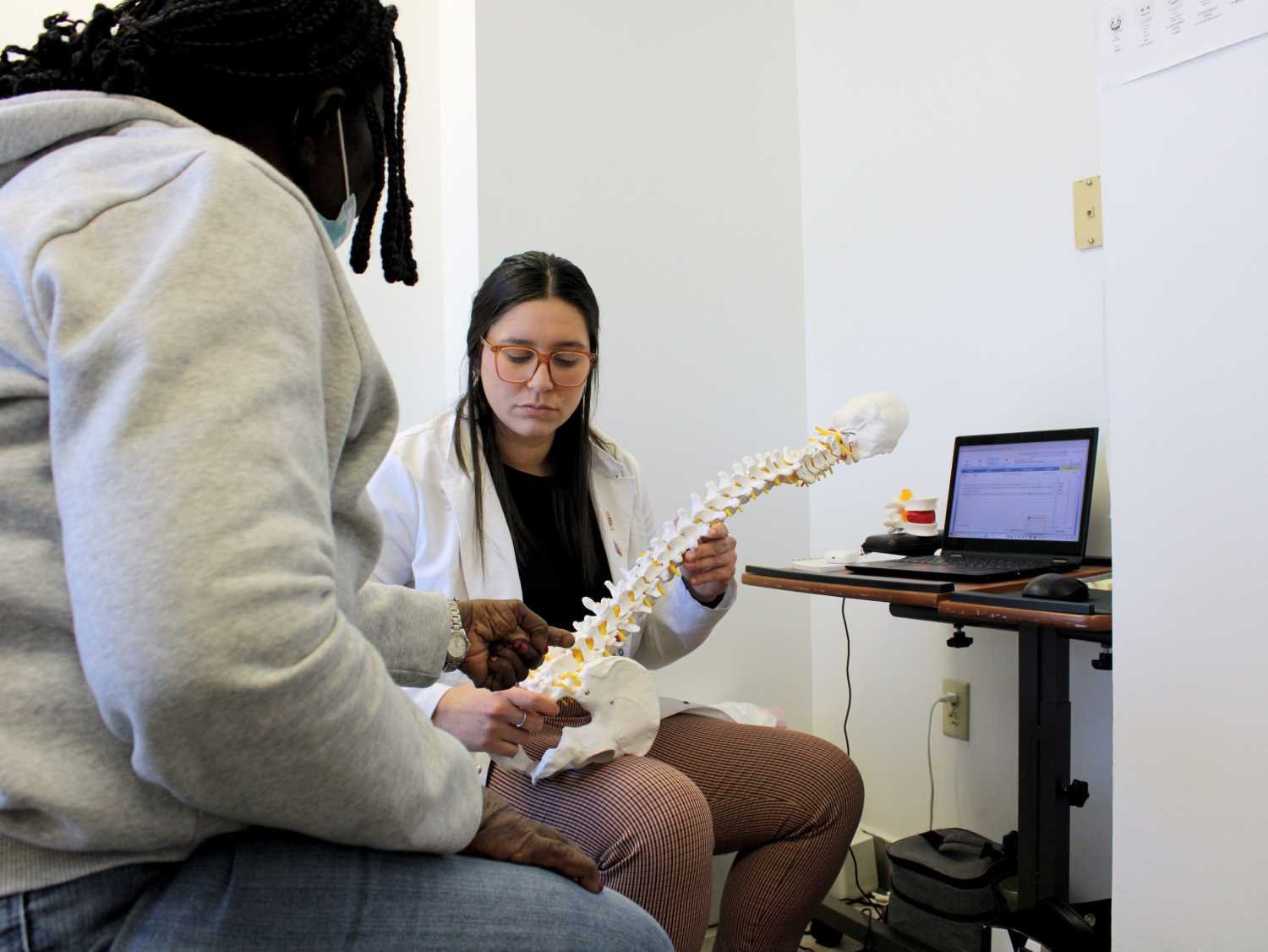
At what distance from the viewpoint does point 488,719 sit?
3.98ft

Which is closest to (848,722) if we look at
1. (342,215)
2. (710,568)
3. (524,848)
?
(710,568)

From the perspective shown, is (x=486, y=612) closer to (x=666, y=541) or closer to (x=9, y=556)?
(x=666, y=541)

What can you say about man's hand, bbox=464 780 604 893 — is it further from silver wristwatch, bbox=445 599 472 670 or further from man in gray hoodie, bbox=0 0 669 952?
silver wristwatch, bbox=445 599 472 670

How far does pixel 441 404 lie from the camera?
238 centimetres

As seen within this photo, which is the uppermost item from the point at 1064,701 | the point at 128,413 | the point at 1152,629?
the point at 128,413

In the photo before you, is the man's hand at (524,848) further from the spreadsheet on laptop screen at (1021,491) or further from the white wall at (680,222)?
the white wall at (680,222)

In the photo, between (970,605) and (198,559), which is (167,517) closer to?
(198,559)

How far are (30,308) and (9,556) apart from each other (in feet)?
0.46

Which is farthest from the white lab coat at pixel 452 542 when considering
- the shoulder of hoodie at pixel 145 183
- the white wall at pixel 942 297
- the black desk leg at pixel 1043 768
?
the shoulder of hoodie at pixel 145 183

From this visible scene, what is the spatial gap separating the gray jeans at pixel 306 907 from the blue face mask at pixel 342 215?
18.0 inches

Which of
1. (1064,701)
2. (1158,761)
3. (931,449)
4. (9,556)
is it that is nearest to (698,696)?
(931,449)

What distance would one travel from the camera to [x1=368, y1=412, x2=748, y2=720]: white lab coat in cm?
162

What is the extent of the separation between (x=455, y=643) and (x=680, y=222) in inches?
66.1

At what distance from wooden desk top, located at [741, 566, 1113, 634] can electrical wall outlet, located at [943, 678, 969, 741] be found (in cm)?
Answer: 52
